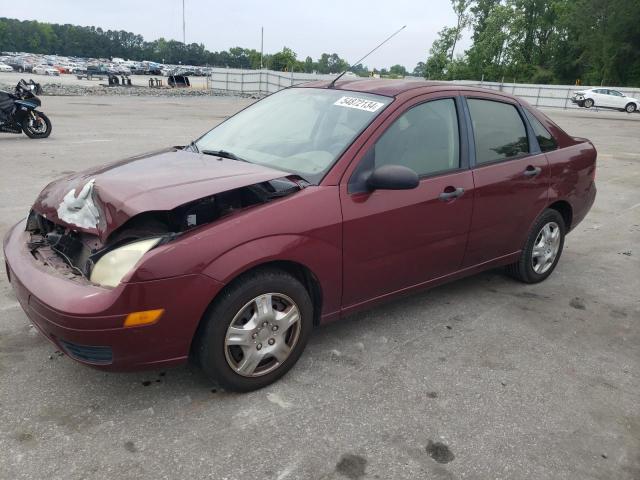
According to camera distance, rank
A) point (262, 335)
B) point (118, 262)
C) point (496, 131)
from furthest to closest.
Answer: point (496, 131)
point (262, 335)
point (118, 262)

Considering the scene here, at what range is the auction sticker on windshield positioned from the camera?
137 inches

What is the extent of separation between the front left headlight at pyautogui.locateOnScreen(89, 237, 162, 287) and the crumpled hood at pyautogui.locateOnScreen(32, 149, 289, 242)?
0.41 feet

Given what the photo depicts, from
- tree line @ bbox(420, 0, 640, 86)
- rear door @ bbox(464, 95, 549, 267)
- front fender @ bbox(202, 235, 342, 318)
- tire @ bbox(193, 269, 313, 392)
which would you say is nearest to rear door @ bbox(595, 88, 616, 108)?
tree line @ bbox(420, 0, 640, 86)

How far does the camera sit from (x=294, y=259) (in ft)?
9.58

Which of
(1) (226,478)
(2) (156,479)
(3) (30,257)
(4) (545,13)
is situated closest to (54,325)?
(3) (30,257)

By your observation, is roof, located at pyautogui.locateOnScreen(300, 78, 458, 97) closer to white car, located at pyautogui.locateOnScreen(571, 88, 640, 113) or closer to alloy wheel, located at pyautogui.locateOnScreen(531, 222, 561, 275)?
alloy wheel, located at pyautogui.locateOnScreen(531, 222, 561, 275)

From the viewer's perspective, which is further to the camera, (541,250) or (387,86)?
(541,250)

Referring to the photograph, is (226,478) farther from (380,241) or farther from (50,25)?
(50,25)

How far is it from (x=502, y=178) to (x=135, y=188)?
2.53 meters

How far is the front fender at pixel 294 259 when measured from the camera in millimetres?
2658

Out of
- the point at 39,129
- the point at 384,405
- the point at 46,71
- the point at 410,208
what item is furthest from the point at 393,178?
the point at 46,71

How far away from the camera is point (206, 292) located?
262 centimetres

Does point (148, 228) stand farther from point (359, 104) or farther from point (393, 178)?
point (359, 104)

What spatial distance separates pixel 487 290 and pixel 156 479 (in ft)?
10.3
